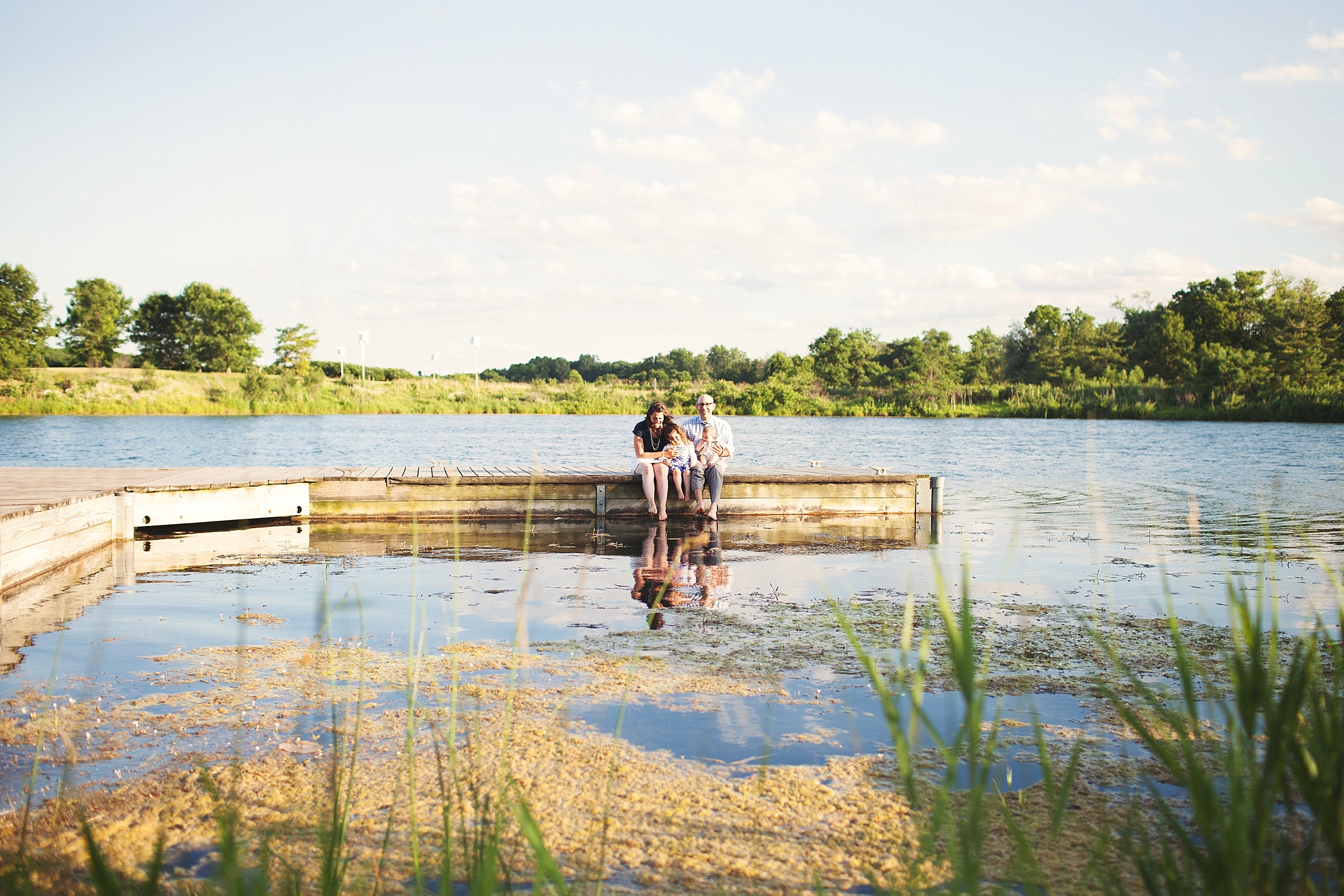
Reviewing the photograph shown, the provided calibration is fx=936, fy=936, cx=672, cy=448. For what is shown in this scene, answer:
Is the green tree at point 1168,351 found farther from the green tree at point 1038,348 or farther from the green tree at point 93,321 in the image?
the green tree at point 93,321

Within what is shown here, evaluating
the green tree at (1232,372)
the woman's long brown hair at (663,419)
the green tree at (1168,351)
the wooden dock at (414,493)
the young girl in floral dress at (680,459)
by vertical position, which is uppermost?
the green tree at (1168,351)

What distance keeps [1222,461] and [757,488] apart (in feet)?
49.8

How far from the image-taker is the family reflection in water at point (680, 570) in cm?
603

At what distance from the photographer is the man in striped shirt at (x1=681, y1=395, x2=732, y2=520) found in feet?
31.6

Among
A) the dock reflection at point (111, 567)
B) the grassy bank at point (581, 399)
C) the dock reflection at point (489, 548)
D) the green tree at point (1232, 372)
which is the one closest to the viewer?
the dock reflection at point (111, 567)

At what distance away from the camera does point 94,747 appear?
127 inches

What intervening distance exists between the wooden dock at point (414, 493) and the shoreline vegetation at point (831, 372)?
2435 centimetres

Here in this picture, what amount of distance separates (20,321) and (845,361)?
Answer: 143 ft

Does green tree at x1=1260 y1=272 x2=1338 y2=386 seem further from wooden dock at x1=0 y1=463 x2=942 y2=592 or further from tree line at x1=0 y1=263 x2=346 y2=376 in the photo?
tree line at x1=0 y1=263 x2=346 y2=376

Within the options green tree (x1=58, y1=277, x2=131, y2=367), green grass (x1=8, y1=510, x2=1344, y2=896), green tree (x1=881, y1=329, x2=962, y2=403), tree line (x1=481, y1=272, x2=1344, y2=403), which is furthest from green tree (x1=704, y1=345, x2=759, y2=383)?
green grass (x1=8, y1=510, x2=1344, y2=896)

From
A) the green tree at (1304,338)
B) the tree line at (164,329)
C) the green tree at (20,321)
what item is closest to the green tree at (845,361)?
the green tree at (1304,338)

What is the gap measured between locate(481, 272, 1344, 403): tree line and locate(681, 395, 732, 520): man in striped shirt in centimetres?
3895

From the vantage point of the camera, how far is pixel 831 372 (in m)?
57.9

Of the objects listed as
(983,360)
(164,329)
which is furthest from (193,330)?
(983,360)
